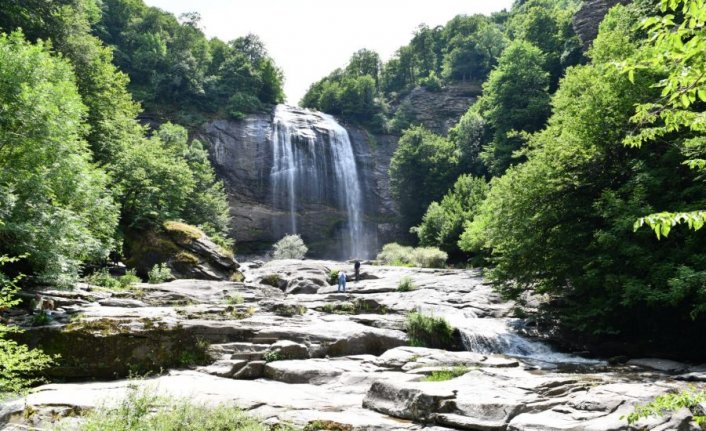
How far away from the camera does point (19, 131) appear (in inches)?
520

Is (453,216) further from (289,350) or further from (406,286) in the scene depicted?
(289,350)

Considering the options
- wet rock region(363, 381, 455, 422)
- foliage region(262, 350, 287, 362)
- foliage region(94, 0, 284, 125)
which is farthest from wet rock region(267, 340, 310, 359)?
foliage region(94, 0, 284, 125)

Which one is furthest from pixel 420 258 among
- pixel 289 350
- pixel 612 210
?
pixel 289 350

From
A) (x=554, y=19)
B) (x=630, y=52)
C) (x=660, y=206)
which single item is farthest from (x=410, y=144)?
(x=660, y=206)

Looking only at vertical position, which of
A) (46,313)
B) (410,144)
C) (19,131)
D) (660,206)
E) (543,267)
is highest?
(410,144)

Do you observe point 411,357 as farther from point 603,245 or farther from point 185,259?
point 185,259

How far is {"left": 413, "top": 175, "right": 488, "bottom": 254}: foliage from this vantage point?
3150 cm

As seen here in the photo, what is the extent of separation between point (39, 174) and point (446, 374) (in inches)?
481

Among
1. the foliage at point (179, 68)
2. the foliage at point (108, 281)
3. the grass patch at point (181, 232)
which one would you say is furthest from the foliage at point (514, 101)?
the foliage at point (108, 281)

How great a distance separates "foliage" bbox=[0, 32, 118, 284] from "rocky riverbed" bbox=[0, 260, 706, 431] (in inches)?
55.0

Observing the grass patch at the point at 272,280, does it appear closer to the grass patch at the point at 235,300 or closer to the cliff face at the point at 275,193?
the grass patch at the point at 235,300

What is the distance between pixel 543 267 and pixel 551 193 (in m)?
2.59

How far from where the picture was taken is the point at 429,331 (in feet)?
47.0

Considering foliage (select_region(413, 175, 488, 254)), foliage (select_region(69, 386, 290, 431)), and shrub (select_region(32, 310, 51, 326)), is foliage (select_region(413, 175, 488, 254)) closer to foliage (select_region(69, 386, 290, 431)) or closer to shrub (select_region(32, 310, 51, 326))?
shrub (select_region(32, 310, 51, 326))
